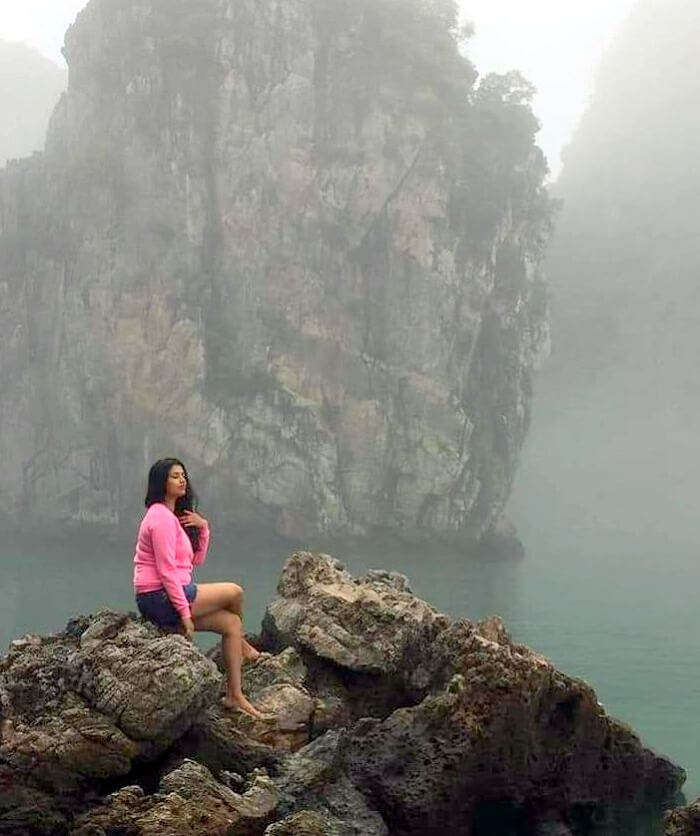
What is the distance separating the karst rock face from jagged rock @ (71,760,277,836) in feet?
120

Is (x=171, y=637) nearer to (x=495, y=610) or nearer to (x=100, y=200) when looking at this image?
(x=495, y=610)

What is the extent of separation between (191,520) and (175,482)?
0.54m

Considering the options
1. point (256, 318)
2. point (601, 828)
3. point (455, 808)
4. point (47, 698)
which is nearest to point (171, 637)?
point (47, 698)

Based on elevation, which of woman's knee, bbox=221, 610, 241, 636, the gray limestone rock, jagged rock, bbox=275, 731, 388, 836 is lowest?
jagged rock, bbox=275, 731, 388, 836

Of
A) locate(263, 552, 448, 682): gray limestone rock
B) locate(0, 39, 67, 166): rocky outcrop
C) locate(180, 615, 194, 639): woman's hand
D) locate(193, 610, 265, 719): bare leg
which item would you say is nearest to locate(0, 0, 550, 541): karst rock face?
locate(263, 552, 448, 682): gray limestone rock

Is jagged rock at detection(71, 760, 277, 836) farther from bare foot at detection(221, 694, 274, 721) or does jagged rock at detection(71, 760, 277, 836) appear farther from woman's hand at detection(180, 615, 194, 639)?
woman's hand at detection(180, 615, 194, 639)

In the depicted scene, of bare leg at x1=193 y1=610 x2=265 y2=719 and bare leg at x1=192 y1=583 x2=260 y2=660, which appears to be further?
bare leg at x1=193 y1=610 x2=265 y2=719

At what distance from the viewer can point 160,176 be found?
1800 inches

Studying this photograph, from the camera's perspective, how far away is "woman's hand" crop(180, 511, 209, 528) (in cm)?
859

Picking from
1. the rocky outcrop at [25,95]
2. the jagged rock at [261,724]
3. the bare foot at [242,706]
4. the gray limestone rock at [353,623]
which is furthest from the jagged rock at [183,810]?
the rocky outcrop at [25,95]

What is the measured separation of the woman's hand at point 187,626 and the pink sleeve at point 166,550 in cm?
17

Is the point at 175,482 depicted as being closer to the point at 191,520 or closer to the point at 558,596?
the point at 191,520

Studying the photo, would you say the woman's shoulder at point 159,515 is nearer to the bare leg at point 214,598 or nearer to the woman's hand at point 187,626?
the bare leg at point 214,598

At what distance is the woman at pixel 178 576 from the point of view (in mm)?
8000
